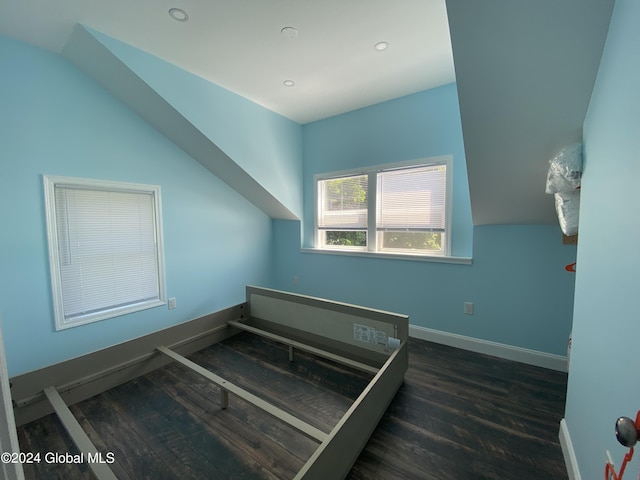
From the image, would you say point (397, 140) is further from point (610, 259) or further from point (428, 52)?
point (610, 259)

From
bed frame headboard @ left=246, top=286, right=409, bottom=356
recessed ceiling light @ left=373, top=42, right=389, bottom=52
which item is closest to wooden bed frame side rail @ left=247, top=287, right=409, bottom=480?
bed frame headboard @ left=246, top=286, right=409, bottom=356

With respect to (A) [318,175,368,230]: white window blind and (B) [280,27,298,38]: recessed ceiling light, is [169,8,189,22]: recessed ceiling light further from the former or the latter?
(A) [318,175,368,230]: white window blind

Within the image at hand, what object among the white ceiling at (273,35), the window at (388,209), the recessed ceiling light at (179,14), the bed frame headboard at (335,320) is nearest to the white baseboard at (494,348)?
the window at (388,209)

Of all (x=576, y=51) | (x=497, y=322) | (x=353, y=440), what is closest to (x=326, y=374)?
(x=353, y=440)

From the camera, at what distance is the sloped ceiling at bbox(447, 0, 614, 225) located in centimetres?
129

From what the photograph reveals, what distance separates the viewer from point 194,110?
8.77 ft

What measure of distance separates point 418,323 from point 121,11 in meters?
3.85

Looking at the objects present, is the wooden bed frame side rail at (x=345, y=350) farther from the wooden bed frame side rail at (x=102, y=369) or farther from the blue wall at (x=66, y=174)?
the blue wall at (x=66, y=174)

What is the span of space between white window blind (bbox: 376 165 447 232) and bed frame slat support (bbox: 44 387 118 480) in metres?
3.10

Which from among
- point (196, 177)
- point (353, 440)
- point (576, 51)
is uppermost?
point (576, 51)

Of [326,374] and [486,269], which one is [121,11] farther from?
[486,269]

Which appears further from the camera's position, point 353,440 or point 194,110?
point 194,110

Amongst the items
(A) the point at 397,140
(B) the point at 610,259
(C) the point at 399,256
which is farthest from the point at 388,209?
(B) the point at 610,259

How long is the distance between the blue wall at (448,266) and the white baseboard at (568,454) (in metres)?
1.07
